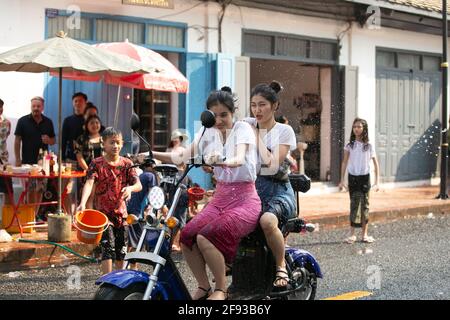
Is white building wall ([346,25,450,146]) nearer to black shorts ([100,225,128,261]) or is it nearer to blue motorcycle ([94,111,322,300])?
black shorts ([100,225,128,261])

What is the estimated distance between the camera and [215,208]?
5.38 m

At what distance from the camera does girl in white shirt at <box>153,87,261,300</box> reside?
5137 mm

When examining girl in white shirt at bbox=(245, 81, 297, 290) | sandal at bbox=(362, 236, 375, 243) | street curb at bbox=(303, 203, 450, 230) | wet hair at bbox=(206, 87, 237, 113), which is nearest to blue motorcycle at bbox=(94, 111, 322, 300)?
girl in white shirt at bbox=(245, 81, 297, 290)

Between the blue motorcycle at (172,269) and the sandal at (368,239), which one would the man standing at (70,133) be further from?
the blue motorcycle at (172,269)

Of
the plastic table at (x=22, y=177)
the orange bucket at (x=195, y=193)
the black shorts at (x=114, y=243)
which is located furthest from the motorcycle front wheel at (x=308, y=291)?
the plastic table at (x=22, y=177)

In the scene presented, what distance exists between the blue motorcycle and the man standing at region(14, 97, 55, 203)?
227 inches

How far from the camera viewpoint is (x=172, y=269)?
5008mm

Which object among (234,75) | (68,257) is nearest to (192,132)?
(234,75)

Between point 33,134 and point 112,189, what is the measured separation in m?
4.10

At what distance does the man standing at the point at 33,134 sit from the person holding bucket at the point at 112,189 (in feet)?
13.0

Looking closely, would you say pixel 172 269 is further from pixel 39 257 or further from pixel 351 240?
pixel 351 240

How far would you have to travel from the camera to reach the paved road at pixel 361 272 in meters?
7.15

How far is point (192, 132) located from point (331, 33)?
13.1ft
